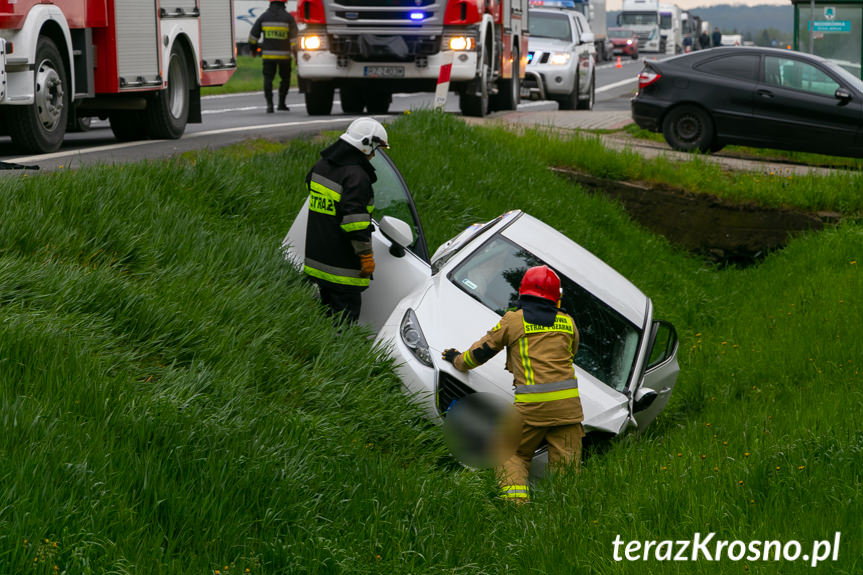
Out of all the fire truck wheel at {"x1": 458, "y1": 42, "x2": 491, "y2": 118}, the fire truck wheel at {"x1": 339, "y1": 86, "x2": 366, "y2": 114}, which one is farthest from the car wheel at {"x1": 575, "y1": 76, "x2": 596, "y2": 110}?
the fire truck wheel at {"x1": 458, "y1": 42, "x2": 491, "y2": 118}

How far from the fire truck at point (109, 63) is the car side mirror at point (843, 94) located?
27.8 feet

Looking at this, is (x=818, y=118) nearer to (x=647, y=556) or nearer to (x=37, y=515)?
(x=647, y=556)

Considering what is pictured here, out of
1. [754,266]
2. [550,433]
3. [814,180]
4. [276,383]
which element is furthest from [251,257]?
[814,180]

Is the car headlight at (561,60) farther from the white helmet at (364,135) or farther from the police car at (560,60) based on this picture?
the white helmet at (364,135)

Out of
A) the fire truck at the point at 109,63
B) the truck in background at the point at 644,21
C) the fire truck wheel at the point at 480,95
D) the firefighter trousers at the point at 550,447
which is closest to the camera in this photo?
the firefighter trousers at the point at 550,447

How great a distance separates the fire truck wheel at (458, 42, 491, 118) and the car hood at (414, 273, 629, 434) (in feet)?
37.4

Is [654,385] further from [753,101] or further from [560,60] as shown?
[560,60]

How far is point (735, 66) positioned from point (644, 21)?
58.7 metres

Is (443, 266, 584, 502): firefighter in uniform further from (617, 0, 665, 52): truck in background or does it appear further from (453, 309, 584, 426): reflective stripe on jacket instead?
(617, 0, 665, 52): truck in background

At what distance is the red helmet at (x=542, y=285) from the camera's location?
6383mm

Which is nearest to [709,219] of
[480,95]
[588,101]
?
[480,95]

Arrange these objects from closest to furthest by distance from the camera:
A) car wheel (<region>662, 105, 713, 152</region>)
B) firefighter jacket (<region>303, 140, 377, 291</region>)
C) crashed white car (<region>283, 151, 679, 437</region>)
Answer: crashed white car (<region>283, 151, 679, 437</region>) < firefighter jacket (<region>303, 140, 377, 291</region>) < car wheel (<region>662, 105, 713, 152</region>)

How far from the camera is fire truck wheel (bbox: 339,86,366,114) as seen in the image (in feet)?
67.9

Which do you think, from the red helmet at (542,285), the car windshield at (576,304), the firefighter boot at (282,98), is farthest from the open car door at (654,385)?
the firefighter boot at (282,98)
